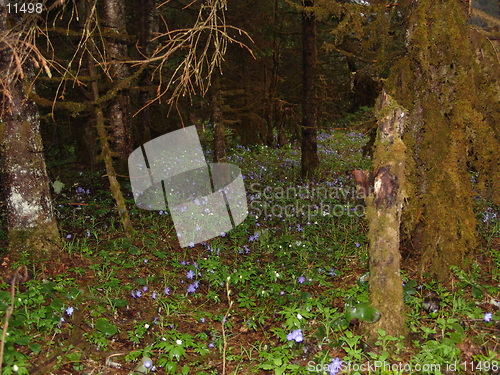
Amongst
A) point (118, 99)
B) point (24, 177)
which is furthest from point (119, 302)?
point (118, 99)

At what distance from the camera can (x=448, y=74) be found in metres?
5.09

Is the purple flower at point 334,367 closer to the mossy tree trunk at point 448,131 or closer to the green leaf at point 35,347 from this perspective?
the mossy tree trunk at point 448,131

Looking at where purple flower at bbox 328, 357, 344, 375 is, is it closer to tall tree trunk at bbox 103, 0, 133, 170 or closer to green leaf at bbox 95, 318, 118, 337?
green leaf at bbox 95, 318, 118, 337

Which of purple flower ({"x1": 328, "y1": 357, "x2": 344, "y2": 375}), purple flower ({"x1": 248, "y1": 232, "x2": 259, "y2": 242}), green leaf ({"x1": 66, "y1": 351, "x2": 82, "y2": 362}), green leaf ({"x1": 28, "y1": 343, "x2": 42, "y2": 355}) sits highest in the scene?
green leaf ({"x1": 28, "y1": 343, "x2": 42, "y2": 355})

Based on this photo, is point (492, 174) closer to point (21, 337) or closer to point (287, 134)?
point (21, 337)

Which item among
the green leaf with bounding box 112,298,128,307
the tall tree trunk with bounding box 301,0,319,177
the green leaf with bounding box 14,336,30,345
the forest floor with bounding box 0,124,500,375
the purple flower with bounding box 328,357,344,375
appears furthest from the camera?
the tall tree trunk with bounding box 301,0,319,177

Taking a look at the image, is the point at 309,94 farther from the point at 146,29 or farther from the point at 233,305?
the point at 233,305

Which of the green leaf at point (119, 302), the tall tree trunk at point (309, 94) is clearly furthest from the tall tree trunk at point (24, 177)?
the tall tree trunk at point (309, 94)

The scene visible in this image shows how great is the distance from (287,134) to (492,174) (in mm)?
13378

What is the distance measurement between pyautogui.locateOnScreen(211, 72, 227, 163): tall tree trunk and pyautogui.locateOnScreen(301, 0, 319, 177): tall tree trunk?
8.60ft

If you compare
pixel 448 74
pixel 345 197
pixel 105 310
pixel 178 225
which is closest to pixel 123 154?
pixel 178 225

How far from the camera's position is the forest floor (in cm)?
369

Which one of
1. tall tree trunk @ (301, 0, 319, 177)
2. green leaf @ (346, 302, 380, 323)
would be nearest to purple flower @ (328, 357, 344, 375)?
green leaf @ (346, 302, 380, 323)

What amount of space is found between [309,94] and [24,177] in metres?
7.61
